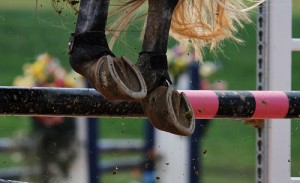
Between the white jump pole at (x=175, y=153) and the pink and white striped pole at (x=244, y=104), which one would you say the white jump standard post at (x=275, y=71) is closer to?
the pink and white striped pole at (x=244, y=104)

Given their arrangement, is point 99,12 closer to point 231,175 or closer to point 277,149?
point 277,149

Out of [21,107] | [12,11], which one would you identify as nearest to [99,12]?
[21,107]

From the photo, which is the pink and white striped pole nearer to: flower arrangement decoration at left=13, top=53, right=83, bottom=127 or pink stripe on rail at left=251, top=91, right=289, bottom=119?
pink stripe on rail at left=251, top=91, right=289, bottom=119

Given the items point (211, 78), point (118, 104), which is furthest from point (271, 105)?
point (211, 78)

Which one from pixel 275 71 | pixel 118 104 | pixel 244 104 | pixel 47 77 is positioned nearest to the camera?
pixel 118 104

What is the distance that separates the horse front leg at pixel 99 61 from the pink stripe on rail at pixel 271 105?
0.73 metres

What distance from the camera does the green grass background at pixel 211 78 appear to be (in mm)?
11969

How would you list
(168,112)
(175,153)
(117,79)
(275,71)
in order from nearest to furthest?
(117,79), (168,112), (275,71), (175,153)

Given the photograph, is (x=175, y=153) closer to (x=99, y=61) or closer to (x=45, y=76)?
(x=45, y=76)

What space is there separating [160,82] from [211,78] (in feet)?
41.4

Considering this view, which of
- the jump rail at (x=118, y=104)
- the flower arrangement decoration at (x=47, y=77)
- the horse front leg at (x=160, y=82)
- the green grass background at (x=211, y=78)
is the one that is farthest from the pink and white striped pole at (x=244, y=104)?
the green grass background at (x=211, y=78)

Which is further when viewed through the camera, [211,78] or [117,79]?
[211,78]

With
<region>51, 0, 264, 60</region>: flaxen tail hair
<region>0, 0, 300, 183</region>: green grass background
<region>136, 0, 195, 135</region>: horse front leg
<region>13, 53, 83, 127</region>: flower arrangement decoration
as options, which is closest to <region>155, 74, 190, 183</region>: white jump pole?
<region>13, 53, 83, 127</region>: flower arrangement decoration

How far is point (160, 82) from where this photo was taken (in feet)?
9.33
